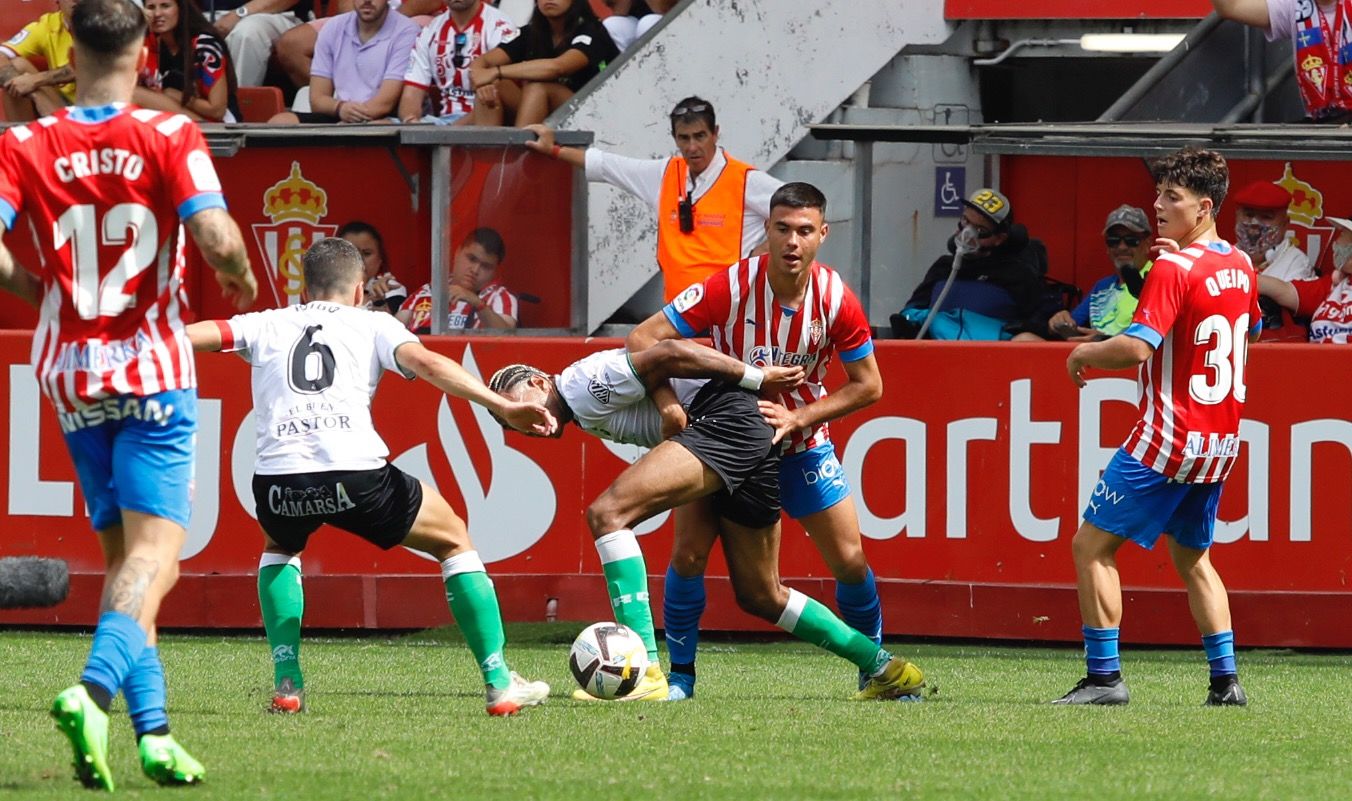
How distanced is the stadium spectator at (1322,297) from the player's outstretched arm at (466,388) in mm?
5339

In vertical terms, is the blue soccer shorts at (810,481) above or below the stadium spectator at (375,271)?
below

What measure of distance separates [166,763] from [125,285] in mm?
1283

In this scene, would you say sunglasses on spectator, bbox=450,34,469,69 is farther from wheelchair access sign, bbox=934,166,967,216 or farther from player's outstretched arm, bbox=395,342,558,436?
player's outstretched arm, bbox=395,342,558,436

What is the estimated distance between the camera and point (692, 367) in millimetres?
7770

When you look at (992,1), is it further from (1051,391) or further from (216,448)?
(216,448)

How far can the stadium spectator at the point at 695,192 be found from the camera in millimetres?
11270

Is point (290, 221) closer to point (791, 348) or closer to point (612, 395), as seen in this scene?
point (612, 395)

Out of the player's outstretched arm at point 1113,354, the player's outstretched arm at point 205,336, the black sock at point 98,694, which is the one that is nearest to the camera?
the black sock at point 98,694

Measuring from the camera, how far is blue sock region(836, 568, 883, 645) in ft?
27.5

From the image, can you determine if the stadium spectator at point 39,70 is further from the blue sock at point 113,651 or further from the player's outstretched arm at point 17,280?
the blue sock at point 113,651

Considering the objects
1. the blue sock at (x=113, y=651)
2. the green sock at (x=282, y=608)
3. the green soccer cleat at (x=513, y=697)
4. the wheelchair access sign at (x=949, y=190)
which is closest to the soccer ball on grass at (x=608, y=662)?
the green soccer cleat at (x=513, y=697)

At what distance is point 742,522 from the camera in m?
7.97

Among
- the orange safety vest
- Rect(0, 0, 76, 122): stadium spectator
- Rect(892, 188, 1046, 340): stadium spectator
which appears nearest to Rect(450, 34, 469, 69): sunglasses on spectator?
the orange safety vest

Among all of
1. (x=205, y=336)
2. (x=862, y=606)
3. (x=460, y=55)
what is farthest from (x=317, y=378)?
(x=460, y=55)
